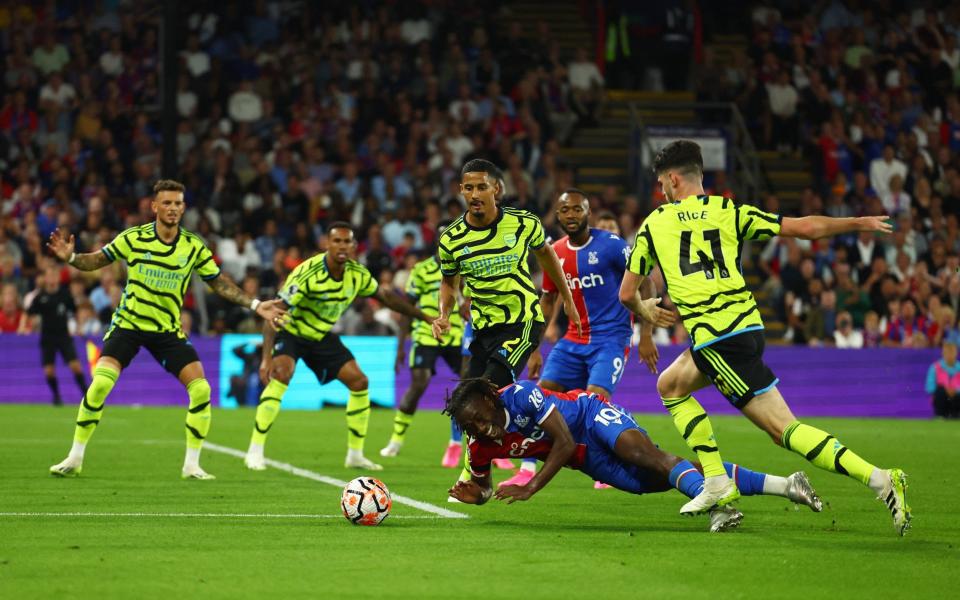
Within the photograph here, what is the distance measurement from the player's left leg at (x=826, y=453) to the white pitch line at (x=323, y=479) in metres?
2.14

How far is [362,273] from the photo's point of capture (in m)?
13.7

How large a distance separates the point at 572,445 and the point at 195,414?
479 cm

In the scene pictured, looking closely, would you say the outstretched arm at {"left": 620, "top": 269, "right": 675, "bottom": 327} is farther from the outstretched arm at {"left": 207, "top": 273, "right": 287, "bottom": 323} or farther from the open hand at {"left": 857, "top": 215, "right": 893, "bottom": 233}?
the outstretched arm at {"left": 207, "top": 273, "right": 287, "bottom": 323}

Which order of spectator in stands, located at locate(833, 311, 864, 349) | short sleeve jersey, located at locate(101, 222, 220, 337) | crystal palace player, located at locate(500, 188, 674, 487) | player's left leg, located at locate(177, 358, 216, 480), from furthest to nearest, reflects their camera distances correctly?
spectator in stands, located at locate(833, 311, 864, 349), player's left leg, located at locate(177, 358, 216, 480), short sleeve jersey, located at locate(101, 222, 220, 337), crystal palace player, located at locate(500, 188, 674, 487)

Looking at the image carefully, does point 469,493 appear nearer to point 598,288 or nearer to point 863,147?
point 598,288

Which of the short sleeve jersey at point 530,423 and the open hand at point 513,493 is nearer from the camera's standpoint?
the open hand at point 513,493

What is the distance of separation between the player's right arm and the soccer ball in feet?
12.0

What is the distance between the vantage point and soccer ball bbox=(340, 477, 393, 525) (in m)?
9.09

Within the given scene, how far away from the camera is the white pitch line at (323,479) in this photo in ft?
32.6

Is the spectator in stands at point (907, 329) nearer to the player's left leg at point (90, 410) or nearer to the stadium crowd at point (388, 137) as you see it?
the stadium crowd at point (388, 137)

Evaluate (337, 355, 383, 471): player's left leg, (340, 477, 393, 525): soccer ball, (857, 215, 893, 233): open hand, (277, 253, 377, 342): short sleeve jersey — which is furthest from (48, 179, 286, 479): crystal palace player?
(857, 215, 893, 233): open hand

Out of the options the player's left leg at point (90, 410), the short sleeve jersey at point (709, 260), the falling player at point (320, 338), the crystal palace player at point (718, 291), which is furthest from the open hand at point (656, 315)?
the player's left leg at point (90, 410)

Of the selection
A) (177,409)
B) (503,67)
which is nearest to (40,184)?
(177,409)

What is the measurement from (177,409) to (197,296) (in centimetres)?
224
